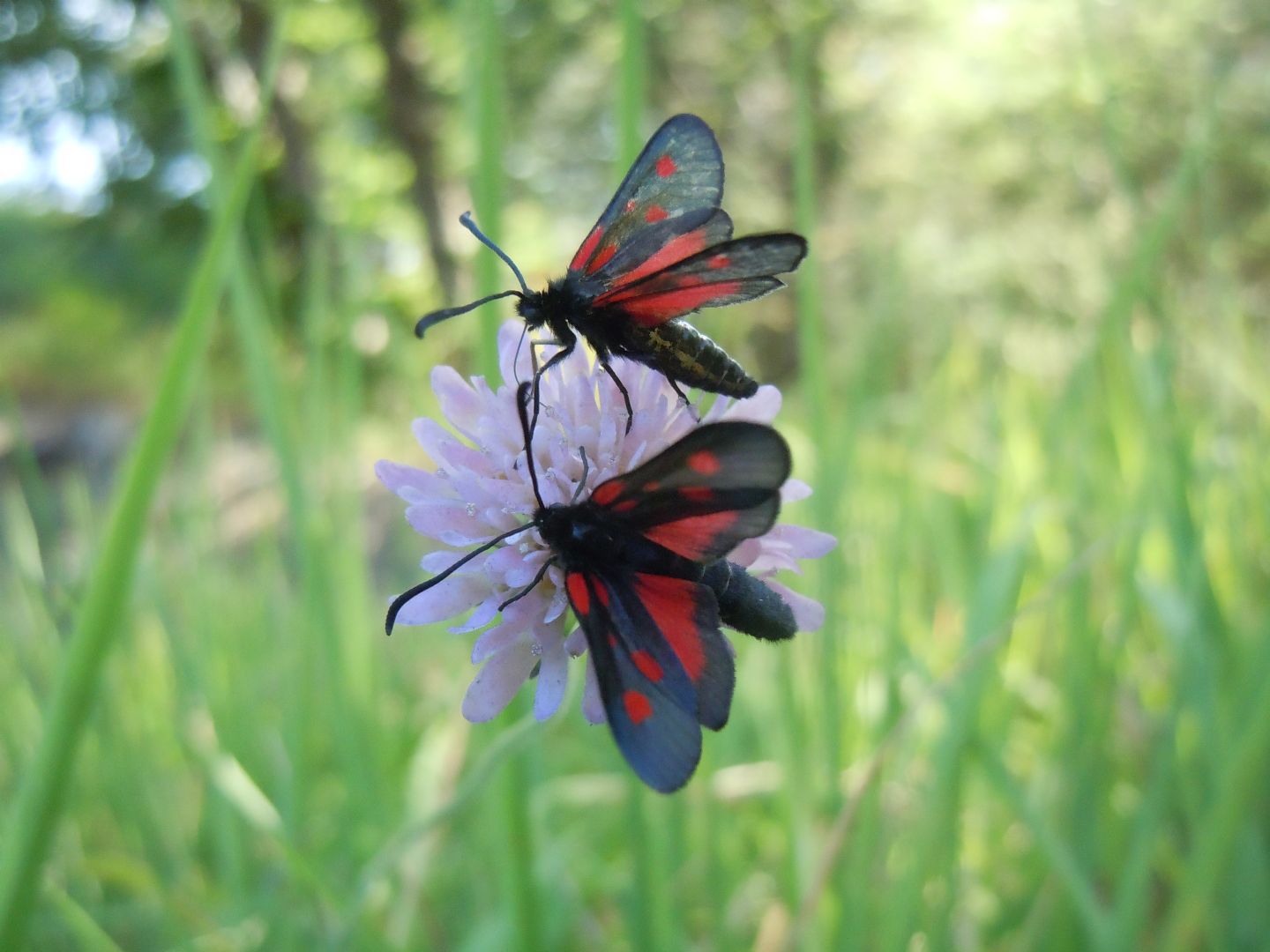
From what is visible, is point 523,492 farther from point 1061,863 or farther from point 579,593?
point 1061,863

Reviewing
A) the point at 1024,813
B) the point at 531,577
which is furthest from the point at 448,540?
the point at 1024,813

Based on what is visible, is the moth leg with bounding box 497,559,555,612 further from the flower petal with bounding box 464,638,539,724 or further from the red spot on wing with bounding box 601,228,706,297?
the red spot on wing with bounding box 601,228,706,297

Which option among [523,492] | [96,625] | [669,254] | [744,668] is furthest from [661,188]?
[744,668]

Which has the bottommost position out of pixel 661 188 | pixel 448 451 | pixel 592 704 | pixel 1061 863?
pixel 1061 863

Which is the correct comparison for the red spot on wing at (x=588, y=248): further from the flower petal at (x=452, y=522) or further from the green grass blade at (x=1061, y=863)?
the green grass blade at (x=1061, y=863)

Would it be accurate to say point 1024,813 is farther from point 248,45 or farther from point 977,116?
point 977,116

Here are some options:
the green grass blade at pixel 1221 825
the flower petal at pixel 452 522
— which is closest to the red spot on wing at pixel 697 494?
the flower petal at pixel 452 522

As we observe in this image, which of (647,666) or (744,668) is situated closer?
(647,666)
